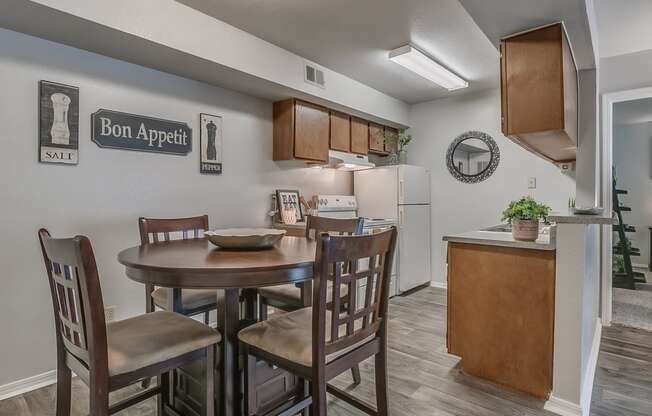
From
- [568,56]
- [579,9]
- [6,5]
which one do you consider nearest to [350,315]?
[579,9]

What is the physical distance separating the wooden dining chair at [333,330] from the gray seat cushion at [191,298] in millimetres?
624

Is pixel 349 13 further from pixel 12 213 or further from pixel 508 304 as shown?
pixel 12 213

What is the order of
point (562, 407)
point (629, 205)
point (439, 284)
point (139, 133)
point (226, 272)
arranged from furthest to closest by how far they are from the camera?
point (629, 205), point (439, 284), point (139, 133), point (562, 407), point (226, 272)

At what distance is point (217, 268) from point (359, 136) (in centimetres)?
309

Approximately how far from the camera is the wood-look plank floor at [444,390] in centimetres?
184

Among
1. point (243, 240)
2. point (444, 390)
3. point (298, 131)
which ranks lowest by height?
point (444, 390)

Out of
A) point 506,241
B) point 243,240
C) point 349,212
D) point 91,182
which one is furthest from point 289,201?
point 506,241

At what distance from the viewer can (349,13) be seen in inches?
92.9

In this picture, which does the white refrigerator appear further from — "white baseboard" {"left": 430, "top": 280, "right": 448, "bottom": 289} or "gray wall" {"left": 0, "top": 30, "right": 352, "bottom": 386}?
"gray wall" {"left": 0, "top": 30, "right": 352, "bottom": 386}

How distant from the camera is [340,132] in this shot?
3.82 meters

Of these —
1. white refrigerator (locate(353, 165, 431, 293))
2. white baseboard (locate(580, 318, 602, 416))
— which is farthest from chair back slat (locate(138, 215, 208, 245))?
white baseboard (locate(580, 318, 602, 416))

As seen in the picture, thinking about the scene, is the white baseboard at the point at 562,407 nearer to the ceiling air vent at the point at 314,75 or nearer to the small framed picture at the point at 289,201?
the small framed picture at the point at 289,201

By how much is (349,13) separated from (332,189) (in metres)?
2.12

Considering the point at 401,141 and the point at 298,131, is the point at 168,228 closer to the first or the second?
the point at 298,131
